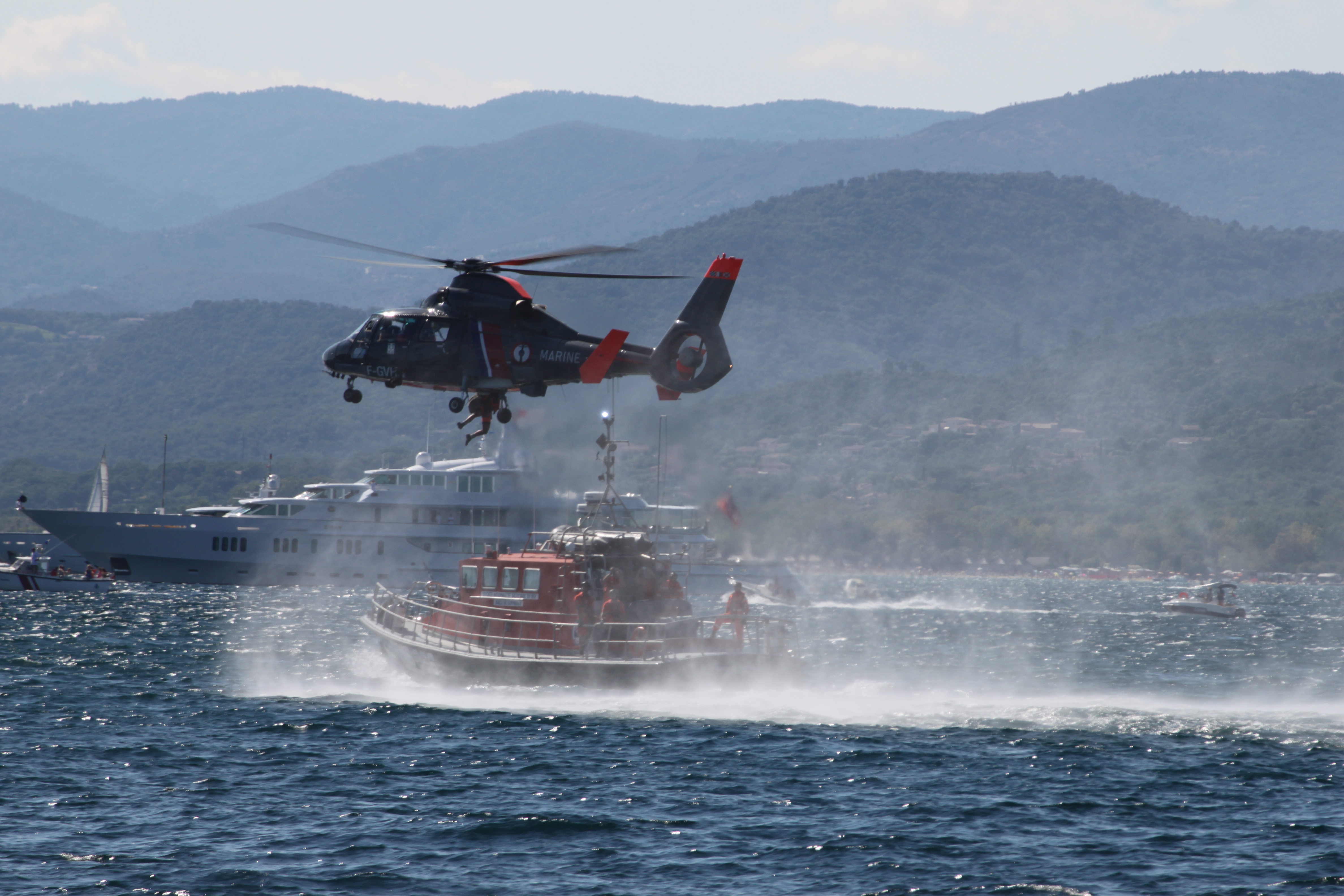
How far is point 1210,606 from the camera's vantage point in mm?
95688

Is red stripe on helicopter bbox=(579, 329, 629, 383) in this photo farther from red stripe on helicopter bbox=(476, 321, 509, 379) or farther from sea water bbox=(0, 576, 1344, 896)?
sea water bbox=(0, 576, 1344, 896)

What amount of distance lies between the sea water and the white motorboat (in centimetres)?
5044

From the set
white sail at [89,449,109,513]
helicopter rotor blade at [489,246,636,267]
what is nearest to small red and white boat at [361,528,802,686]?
helicopter rotor blade at [489,246,636,267]

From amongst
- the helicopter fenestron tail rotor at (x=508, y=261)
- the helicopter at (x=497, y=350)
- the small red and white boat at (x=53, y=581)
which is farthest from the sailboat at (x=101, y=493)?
the helicopter at (x=497, y=350)

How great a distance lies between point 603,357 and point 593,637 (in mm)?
8220

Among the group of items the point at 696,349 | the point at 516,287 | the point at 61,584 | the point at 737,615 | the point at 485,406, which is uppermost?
the point at 516,287

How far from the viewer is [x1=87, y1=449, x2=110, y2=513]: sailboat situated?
316 feet

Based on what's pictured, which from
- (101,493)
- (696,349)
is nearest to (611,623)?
(696,349)

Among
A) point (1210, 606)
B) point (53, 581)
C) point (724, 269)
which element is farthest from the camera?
point (1210, 606)

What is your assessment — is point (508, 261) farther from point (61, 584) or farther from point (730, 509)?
point (61, 584)

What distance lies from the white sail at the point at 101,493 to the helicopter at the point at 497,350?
7261cm

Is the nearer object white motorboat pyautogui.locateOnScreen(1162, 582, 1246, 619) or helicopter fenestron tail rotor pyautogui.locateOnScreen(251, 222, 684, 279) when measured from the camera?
helicopter fenestron tail rotor pyautogui.locateOnScreen(251, 222, 684, 279)

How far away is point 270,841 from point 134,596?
6513 cm

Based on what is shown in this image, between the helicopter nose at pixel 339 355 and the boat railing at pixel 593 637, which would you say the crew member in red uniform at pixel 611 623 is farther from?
the helicopter nose at pixel 339 355
